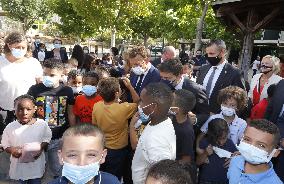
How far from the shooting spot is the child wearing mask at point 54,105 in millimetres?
4246

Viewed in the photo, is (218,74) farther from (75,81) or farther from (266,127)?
(266,127)

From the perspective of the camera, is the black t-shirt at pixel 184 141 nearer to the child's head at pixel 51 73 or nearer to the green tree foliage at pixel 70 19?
the child's head at pixel 51 73

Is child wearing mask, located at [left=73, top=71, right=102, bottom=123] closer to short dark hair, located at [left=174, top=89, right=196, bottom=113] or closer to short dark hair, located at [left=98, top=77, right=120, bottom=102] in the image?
short dark hair, located at [left=98, top=77, right=120, bottom=102]

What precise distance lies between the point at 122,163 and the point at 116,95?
0.81 m

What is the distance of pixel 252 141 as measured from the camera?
9.82 feet

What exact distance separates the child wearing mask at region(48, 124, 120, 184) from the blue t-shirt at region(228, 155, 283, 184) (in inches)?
45.1

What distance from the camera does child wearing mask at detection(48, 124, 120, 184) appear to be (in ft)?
7.68

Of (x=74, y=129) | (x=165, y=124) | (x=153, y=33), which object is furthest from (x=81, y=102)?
(x=153, y=33)

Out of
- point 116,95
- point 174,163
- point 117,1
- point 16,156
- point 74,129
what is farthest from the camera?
point 117,1

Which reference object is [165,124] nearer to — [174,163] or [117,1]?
[174,163]

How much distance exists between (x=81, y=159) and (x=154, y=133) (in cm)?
72

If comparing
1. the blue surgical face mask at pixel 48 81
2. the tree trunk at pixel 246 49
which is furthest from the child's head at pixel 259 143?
the tree trunk at pixel 246 49

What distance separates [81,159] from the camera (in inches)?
93.2

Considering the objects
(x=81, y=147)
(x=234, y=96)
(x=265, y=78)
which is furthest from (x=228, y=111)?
(x=81, y=147)
